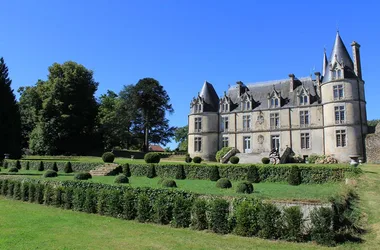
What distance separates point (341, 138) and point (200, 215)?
27937 mm

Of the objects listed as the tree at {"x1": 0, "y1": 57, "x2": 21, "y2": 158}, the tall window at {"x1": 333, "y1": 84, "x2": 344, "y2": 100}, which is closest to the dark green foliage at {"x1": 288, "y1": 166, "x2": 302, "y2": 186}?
the tall window at {"x1": 333, "y1": 84, "x2": 344, "y2": 100}

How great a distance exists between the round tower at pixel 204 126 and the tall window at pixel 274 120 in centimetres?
784

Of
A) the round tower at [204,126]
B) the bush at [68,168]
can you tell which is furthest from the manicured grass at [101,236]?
the round tower at [204,126]

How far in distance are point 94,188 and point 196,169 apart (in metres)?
11.2

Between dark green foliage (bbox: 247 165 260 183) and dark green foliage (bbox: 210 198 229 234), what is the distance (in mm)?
11597

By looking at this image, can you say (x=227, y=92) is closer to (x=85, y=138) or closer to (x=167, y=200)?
(x=85, y=138)

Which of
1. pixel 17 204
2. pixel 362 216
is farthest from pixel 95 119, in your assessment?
pixel 362 216

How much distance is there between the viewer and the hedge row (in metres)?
9.72

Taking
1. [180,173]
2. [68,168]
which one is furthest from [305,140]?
[68,168]

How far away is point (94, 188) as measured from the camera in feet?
50.1

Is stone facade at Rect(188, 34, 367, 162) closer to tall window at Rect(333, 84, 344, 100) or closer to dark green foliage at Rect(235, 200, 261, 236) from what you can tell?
tall window at Rect(333, 84, 344, 100)

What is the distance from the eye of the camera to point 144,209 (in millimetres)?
12680

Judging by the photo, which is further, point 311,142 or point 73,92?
point 73,92

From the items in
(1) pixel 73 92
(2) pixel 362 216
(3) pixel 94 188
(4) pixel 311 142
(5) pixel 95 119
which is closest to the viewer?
(2) pixel 362 216
